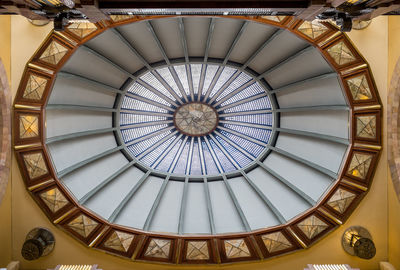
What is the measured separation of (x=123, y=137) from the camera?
12.4 m

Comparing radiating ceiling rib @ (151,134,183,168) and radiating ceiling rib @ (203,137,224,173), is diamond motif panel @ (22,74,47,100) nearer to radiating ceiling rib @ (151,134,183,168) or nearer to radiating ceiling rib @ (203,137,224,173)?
radiating ceiling rib @ (151,134,183,168)

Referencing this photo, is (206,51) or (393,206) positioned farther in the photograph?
(206,51)

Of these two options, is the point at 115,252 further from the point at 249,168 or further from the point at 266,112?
the point at 266,112

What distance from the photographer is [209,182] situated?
12.4 meters

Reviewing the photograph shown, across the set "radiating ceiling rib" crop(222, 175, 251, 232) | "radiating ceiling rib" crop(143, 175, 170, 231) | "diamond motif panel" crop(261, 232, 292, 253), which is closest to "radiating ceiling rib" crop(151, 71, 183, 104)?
"radiating ceiling rib" crop(143, 175, 170, 231)

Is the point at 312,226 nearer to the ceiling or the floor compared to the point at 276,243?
nearer to the ceiling

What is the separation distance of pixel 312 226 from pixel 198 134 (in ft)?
20.6

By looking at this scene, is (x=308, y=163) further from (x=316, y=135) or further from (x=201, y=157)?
(x=201, y=157)

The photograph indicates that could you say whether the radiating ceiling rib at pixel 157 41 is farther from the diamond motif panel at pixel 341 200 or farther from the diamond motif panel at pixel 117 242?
the diamond motif panel at pixel 341 200

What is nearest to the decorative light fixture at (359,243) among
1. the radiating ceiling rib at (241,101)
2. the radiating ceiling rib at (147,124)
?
the radiating ceiling rib at (241,101)

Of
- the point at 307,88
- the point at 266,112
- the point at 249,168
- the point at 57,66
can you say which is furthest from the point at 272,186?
the point at 57,66

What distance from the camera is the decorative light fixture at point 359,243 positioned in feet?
30.2

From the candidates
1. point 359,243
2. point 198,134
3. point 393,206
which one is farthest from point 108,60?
point 393,206

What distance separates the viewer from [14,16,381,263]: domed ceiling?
29.5ft
